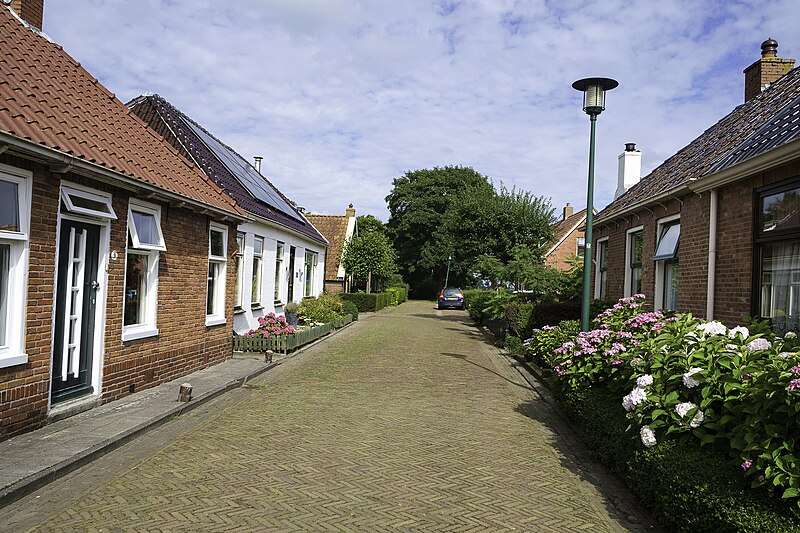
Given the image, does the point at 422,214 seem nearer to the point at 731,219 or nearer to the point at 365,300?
the point at 365,300

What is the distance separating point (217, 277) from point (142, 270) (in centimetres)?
314

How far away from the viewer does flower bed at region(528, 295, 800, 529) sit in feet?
12.5

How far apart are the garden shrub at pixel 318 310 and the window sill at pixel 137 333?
10528 mm

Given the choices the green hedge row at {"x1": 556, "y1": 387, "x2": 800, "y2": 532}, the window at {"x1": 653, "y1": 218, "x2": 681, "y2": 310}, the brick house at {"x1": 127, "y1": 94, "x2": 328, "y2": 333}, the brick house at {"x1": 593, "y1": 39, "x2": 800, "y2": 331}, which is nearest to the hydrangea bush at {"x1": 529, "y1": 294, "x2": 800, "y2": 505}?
the green hedge row at {"x1": 556, "y1": 387, "x2": 800, "y2": 532}

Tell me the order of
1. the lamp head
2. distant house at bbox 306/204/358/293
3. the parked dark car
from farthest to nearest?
the parked dark car
distant house at bbox 306/204/358/293
the lamp head

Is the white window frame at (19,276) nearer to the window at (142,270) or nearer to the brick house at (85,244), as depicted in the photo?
the brick house at (85,244)

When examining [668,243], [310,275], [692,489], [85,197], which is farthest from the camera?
[310,275]

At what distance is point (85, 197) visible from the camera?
7.65 meters

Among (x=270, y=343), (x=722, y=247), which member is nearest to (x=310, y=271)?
(x=270, y=343)

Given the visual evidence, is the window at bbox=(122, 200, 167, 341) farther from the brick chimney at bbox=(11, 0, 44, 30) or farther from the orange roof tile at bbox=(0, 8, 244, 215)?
the brick chimney at bbox=(11, 0, 44, 30)

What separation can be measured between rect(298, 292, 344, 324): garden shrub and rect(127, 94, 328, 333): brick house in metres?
0.69

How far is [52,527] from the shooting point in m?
4.54

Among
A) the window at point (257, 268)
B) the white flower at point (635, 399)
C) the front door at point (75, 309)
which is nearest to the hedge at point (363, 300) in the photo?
the window at point (257, 268)

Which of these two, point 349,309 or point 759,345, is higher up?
point 759,345
